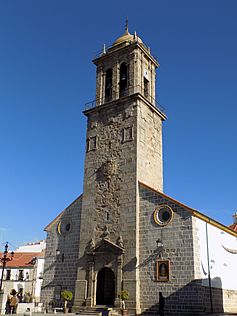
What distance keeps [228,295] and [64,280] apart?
36.5 ft

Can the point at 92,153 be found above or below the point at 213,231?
above

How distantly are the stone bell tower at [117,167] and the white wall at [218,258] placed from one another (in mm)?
3989

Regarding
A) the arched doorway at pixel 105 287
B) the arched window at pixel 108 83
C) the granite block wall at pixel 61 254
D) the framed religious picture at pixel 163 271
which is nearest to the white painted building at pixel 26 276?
the granite block wall at pixel 61 254

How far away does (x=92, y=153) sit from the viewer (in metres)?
26.9

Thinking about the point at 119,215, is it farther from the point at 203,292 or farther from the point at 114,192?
the point at 203,292

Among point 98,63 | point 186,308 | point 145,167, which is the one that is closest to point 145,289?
point 186,308

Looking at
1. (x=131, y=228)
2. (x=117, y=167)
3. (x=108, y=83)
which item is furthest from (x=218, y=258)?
(x=108, y=83)

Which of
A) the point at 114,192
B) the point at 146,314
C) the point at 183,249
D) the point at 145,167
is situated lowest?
the point at 146,314

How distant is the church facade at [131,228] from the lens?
66.0ft

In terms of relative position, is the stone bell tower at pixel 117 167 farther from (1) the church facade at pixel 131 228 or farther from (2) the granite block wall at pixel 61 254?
(2) the granite block wall at pixel 61 254

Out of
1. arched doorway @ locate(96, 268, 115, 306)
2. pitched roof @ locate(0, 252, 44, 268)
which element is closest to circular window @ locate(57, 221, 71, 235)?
arched doorway @ locate(96, 268, 115, 306)

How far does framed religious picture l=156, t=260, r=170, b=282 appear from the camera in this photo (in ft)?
65.8

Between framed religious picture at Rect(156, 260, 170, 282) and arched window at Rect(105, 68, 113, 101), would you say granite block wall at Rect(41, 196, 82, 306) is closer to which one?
framed religious picture at Rect(156, 260, 170, 282)

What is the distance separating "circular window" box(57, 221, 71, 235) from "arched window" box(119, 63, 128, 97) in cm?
1079
